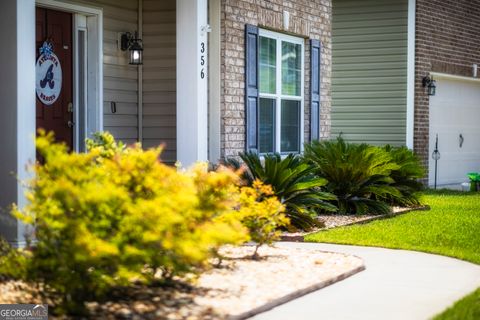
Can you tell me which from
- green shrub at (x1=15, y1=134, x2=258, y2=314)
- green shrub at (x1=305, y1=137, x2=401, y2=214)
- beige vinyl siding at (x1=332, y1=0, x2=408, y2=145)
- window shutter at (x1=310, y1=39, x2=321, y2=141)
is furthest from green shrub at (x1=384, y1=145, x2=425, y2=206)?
green shrub at (x1=15, y1=134, x2=258, y2=314)

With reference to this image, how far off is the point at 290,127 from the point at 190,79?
10.9 ft

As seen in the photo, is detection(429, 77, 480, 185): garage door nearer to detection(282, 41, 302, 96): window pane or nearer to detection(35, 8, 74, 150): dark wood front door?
detection(282, 41, 302, 96): window pane

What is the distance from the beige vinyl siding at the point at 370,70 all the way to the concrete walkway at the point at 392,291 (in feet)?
31.9

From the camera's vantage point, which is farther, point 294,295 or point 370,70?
point 370,70

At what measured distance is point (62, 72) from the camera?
37.6 feet

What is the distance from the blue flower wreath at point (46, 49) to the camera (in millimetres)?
11078

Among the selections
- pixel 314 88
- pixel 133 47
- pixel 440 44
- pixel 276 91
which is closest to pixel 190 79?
pixel 133 47

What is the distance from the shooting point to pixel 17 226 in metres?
8.63

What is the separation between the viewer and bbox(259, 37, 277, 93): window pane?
13.4 meters

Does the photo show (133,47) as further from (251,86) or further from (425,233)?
(425,233)

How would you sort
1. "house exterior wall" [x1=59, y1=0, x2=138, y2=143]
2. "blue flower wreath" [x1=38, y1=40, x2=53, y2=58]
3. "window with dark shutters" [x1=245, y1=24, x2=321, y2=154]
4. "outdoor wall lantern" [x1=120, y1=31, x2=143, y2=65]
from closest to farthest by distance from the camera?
"blue flower wreath" [x1=38, y1=40, x2=53, y2=58] < "house exterior wall" [x1=59, y1=0, x2=138, y2=143] < "outdoor wall lantern" [x1=120, y1=31, x2=143, y2=65] < "window with dark shutters" [x1=245, y1=24, x2=321, y2=154]

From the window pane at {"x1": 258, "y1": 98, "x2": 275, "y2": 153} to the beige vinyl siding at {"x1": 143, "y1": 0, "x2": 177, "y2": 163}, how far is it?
150cm

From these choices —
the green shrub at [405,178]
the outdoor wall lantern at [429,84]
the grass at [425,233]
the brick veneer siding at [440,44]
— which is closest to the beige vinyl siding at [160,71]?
the grass at [425,233]

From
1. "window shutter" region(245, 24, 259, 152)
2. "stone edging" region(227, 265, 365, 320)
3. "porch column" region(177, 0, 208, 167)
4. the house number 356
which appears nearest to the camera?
"stone edging" region(227, 265, 365, 320)
